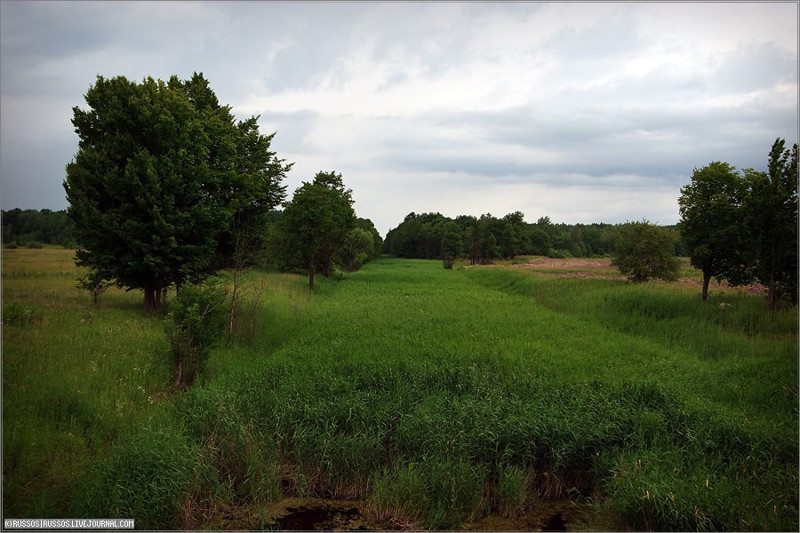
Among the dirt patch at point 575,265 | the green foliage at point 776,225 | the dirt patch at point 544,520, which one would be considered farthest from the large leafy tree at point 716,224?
the dirt patch at point 575,265

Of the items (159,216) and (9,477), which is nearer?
(9,477)

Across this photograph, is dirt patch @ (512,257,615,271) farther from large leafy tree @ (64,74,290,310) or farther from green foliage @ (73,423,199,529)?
green foliage @ (73,423,199,529)

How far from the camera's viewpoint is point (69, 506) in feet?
20.5

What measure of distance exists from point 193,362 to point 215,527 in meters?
5.80

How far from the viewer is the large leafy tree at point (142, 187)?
52.2ft

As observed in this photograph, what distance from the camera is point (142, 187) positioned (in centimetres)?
1573

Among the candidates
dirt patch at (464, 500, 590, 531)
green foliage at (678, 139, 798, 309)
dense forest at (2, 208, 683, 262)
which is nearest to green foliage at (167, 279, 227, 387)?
dirt patch at (464, 500, 590, 531)

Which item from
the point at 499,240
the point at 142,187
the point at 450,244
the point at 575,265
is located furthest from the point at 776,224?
the point at 499,240

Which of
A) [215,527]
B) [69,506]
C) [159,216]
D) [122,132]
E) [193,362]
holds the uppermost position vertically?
[122,132]

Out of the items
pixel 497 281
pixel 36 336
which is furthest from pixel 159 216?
pixel 497 281

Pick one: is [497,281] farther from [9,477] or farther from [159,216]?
[9,477]

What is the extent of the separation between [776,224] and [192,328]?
A: 19.6m

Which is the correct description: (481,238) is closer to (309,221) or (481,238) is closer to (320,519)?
(309,221)

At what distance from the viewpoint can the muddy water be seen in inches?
253
